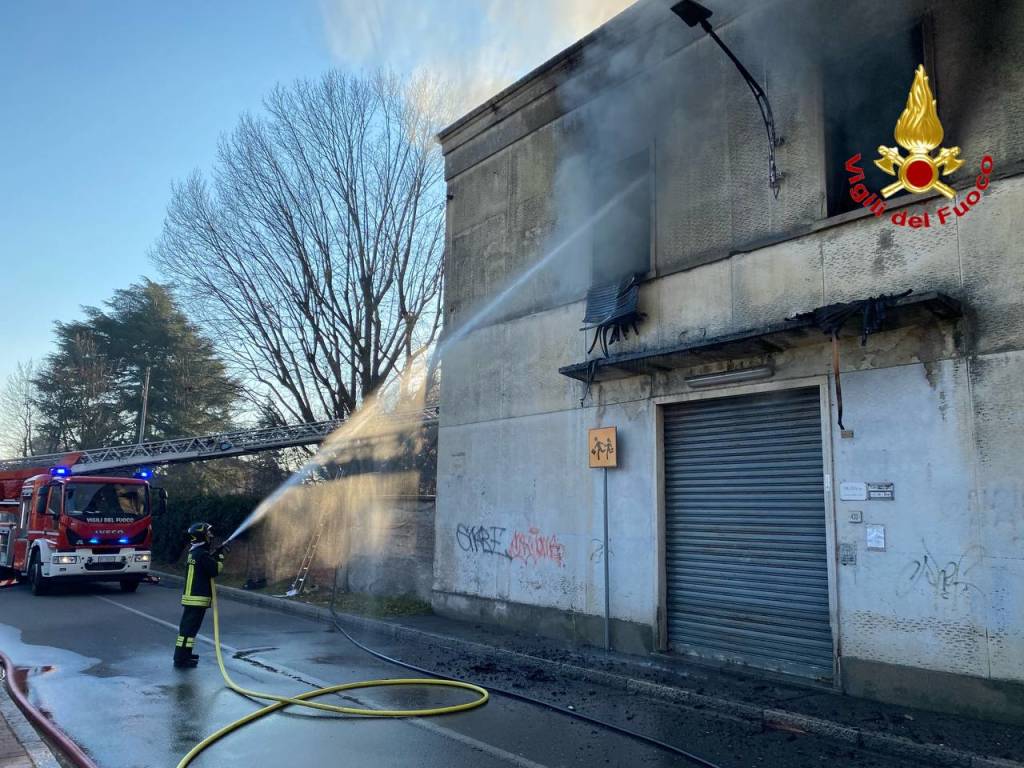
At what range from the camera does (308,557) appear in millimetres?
15602

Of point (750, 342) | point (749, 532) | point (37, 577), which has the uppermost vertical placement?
point (750, 342)

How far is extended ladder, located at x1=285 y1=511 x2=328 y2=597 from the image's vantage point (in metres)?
15.0

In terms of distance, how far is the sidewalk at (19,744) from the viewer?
15.2 ft

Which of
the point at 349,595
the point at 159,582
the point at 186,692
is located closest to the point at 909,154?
the point at 186,692

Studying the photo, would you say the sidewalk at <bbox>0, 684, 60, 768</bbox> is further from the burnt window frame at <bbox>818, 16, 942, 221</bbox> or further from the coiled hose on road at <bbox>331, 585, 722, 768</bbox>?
the burnt window frame at <bbox>818, 16, 942, 221</bbox>

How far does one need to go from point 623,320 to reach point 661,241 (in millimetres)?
1112

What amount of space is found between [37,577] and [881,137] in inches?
666

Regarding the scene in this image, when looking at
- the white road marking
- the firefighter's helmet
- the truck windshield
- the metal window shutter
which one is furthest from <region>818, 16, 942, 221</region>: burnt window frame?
the truck windshield

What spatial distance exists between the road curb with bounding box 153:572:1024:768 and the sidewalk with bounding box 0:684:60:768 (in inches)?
198

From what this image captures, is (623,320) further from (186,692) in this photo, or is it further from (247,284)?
(247,284)

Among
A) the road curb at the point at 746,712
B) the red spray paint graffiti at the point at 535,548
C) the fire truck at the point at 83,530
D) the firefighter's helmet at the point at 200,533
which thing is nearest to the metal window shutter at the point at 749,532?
the road curb at the point at 746,712

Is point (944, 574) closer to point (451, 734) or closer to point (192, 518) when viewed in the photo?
point (451, 734)

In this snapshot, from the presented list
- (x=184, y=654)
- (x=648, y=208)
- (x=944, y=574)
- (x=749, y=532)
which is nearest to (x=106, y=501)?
(x=184, y=654)

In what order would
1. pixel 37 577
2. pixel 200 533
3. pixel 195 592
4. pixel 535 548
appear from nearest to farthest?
pixel 195 592
pixel 200 533
pixel 535 548
pixel 37 577
